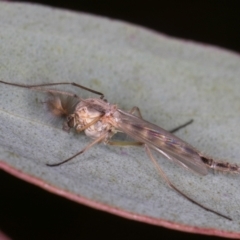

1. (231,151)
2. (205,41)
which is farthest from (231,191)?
(205,41)

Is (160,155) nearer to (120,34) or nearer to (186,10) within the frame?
(120,34)

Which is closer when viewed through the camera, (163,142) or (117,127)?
(163,142)

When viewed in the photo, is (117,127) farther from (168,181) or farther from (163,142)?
(168,181)

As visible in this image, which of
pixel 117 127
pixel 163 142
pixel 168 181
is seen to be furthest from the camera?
pixel 117 127

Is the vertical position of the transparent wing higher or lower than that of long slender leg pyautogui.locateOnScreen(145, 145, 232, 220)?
higher

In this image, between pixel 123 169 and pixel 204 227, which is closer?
pixel 204 227

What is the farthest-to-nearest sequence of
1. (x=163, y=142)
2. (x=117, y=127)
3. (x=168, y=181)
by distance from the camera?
(x=117, y=127), (x=163, y=142), (x=168, y=181)

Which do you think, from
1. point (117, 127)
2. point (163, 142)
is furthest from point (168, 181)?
point (117, 127)
